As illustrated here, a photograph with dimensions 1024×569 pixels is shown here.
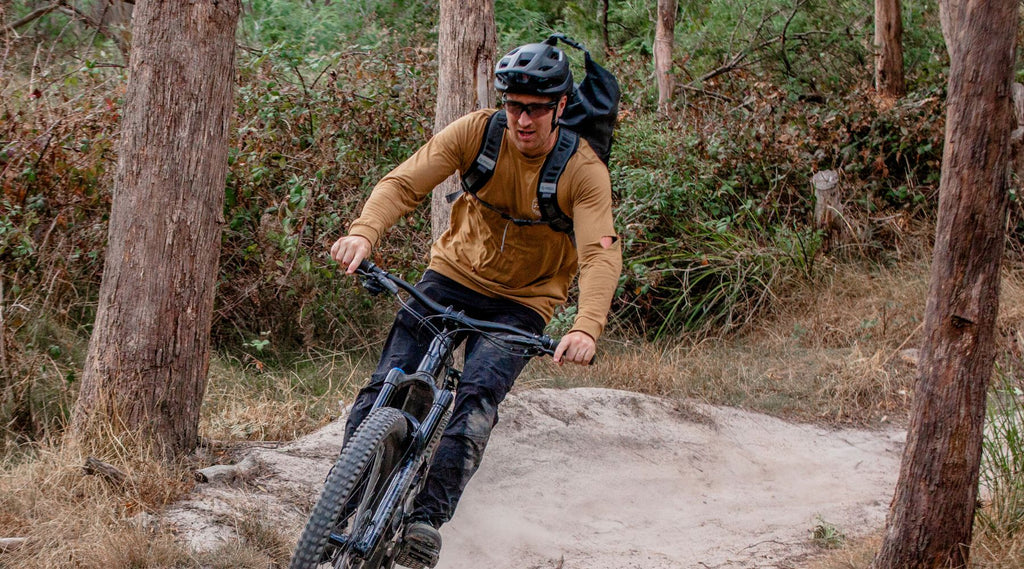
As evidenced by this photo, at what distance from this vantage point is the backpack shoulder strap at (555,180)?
13.7ft

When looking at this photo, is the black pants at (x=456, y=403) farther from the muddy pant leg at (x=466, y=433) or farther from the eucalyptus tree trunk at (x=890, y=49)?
the eucalyptus tree trunk at (x=890, y=49)

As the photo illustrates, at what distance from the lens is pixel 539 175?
4250mm

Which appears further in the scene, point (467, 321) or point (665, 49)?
point (665, 49)

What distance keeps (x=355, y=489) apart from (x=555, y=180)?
1555mm

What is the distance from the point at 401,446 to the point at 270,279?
4.54m

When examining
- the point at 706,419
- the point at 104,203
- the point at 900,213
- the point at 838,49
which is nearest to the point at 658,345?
the point at 706,419

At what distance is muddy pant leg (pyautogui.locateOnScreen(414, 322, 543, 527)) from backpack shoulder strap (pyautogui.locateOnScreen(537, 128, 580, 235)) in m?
0.62

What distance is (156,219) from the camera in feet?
15.8

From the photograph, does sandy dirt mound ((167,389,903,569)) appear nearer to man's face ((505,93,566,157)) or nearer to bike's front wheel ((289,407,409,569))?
bike's front wheel ((289,407,409,569))

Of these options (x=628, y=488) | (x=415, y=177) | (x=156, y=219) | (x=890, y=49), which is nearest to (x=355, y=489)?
(x=415, y=177)

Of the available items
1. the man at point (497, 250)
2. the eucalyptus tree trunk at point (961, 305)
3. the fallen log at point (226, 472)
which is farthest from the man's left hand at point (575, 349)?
the fallen log at point (226, 472)

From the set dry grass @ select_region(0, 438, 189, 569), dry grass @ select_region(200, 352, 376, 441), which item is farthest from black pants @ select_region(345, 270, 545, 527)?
dry grass @ select_region(200, 352, 376, 441)

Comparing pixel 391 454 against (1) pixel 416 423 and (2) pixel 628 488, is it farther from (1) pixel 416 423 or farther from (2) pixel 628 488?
(2) pixel 628 488

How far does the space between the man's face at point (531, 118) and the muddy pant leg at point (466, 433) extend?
2.87ft
